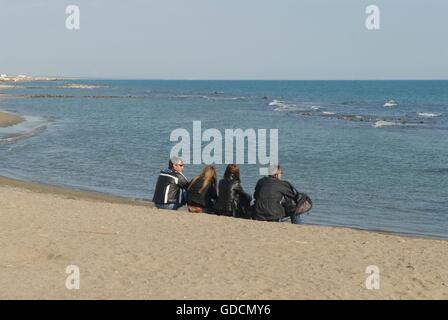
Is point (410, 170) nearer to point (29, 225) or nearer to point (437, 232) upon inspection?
point (437, 232)

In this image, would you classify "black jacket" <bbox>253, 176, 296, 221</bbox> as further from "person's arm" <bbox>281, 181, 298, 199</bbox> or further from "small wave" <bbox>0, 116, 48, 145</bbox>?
"small wave" <bbox>0, 116, 48, 145</bbox>

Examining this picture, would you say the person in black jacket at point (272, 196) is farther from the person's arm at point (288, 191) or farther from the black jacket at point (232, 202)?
the black jacket at point (232, 202)

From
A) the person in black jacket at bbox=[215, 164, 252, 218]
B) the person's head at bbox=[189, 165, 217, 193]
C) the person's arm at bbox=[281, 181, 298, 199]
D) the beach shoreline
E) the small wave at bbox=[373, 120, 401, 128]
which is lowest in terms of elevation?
the beach shoreline

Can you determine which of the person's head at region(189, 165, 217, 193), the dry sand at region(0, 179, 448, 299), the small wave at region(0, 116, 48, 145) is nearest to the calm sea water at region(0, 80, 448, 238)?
the small wave at region(0, 116, 48, 145)

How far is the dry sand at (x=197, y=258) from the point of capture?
7.68 m

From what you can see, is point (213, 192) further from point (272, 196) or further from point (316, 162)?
point (316, 162)

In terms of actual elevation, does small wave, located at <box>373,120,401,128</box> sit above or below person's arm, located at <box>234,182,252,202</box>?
below

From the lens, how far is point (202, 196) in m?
12.4

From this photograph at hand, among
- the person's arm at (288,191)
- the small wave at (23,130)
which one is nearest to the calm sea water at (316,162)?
the small wave at (23,130)

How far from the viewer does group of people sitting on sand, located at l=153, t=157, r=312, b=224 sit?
11.6m

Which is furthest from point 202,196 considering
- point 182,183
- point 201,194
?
point 182,183

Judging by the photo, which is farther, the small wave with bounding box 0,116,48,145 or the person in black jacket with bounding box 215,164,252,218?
the small wave with bounding box 0,116,48,145

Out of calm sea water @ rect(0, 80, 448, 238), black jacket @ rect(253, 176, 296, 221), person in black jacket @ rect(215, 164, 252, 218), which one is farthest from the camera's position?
calm sea water @ rect(0, 80, 448, 238)

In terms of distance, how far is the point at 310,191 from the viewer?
1839cm
